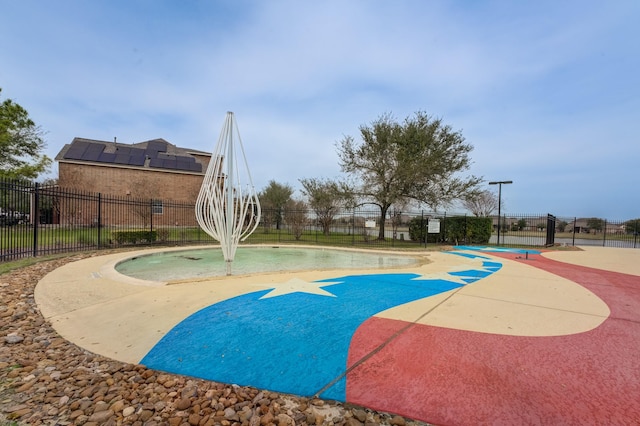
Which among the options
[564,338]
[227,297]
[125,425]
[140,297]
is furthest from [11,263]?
[564,338]

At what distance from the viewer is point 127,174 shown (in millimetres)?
24766

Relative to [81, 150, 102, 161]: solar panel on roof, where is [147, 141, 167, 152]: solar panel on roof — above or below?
above

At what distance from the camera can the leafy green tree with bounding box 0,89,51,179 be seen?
2019 centimetres

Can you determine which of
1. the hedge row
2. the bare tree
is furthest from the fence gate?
the bare tree

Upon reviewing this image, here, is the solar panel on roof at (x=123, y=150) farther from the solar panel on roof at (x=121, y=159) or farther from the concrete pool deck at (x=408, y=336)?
the concrete pool deck at (x=408, y=336)

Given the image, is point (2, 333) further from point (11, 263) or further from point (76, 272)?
point (11, 263)

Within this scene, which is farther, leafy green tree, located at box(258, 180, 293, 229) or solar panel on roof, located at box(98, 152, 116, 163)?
leafy green tree, located at box(258, 180, 293, 229)

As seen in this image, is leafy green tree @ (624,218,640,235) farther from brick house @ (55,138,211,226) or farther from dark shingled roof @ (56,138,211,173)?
dark shingled roof @ (56,138,211,173)

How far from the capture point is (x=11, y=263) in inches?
289

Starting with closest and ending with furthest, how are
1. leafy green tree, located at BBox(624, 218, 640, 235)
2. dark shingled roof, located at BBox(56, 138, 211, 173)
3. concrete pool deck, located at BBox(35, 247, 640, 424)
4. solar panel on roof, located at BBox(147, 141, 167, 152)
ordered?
concrete pool deck, located at BBox(35, 247, 640, 424)
dark shingled roof, located at BBox(56, 138, 211, 173)
leafy green tree, located at BBox(624, 218, 640, 235)
solar panel on roof, located at BBox(147, 141, 167, 152)

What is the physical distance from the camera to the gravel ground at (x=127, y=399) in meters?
2.00

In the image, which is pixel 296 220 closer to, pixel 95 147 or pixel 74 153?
Answer: pixel 74 153

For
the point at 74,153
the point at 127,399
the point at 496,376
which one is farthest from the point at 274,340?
the point at 74,153

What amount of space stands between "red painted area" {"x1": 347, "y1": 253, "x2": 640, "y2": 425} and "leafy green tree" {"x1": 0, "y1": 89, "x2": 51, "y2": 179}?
2801 centimetres
